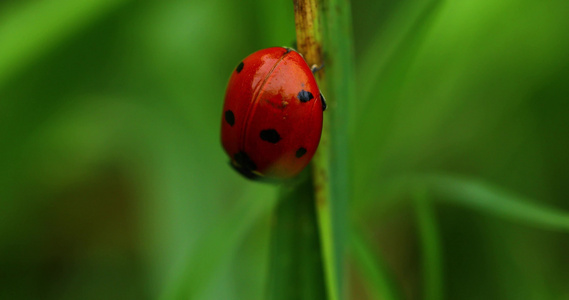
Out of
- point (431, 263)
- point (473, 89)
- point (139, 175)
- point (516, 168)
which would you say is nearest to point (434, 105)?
point (473, 89)

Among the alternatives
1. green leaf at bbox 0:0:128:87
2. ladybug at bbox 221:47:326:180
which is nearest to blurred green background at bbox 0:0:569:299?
green leaf at bbox 0:0:128:87

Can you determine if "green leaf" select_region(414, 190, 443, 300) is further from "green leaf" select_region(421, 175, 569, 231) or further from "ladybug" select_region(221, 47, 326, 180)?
"ladybug" select_region(221, 47, 326, 180)

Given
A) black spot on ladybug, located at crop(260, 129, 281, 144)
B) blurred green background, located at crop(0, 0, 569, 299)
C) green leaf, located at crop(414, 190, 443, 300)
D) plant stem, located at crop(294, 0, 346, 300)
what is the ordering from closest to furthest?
1. plant stem, located at crop(294, 0, 346, 300)
2. black spot on ladybug, located at crop(260, 129, 281, 144)
3. green leaf, located at crop(414, 190, 443, 300)
4. blurred green background, located at crop(0, 0, 569, 299)

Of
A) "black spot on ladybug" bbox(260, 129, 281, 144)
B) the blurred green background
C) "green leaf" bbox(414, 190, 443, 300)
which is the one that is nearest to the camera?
"black spot on ladybug" bbox(260, 129, 281, 144)

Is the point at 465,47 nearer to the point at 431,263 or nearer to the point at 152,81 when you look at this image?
the point at 431,263

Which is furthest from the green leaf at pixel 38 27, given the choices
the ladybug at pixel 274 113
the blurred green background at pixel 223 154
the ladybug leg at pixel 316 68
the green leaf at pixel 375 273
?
the green leaf at pixel 375 273

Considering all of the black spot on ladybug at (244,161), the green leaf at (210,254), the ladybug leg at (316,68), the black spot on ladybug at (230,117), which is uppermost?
the ladybug leg at (316,68)

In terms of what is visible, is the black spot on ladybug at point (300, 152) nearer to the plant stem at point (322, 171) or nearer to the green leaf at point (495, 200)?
the plant stem at point (322, 171)

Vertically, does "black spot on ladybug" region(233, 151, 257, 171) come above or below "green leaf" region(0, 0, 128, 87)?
below
